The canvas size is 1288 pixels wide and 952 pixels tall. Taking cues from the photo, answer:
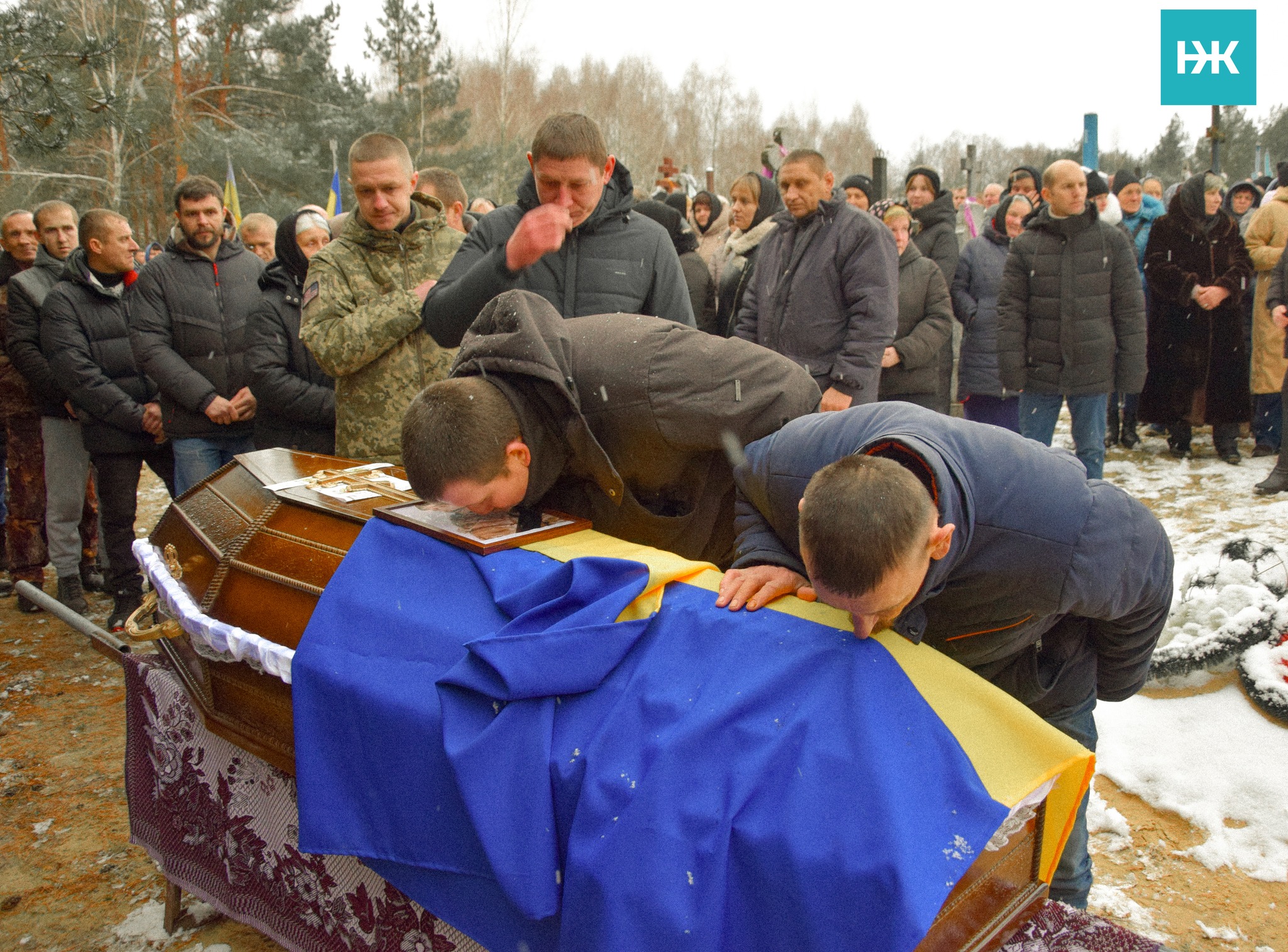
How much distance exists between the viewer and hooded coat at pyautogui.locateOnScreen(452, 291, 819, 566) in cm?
192

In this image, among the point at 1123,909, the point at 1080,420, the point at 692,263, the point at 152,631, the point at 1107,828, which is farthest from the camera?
the point at 692,263

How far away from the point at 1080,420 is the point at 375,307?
3780 millimetres

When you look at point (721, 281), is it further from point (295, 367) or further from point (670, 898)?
point (670, 898)

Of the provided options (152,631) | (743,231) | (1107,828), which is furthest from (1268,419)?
(152,631)

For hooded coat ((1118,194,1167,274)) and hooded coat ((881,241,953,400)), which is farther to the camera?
hooded coat ((1118,194,1167,274))

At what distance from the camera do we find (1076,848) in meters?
1.96

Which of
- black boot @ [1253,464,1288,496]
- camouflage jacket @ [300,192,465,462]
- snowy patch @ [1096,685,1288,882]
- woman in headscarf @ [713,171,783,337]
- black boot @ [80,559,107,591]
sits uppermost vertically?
woman in headscarf @ [713,171,783,337]

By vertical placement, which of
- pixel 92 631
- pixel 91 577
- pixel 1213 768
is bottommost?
pixel 1213 768

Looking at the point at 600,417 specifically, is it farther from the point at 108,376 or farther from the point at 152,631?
the point at 108,376

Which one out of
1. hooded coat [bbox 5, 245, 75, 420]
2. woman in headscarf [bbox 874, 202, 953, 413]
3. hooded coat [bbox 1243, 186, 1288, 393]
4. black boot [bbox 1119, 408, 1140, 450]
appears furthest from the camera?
black boot [bbox 1119, 408, 1140, 450]

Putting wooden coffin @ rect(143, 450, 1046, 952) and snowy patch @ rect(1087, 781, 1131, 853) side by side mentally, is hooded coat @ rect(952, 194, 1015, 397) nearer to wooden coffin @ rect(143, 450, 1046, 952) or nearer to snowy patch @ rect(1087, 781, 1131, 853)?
snowy patch @ rect(1087, 781, 1131, 853)

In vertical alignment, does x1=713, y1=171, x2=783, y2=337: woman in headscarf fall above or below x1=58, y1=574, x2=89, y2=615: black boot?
above

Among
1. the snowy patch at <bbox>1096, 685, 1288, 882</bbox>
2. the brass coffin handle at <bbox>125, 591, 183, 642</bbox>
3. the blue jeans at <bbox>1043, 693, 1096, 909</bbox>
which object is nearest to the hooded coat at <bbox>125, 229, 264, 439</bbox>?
the brass coffin handle at <bbox>125, 591, 183, 642</bbox>

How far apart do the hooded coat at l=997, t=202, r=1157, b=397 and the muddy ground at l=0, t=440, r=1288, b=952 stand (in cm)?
269
